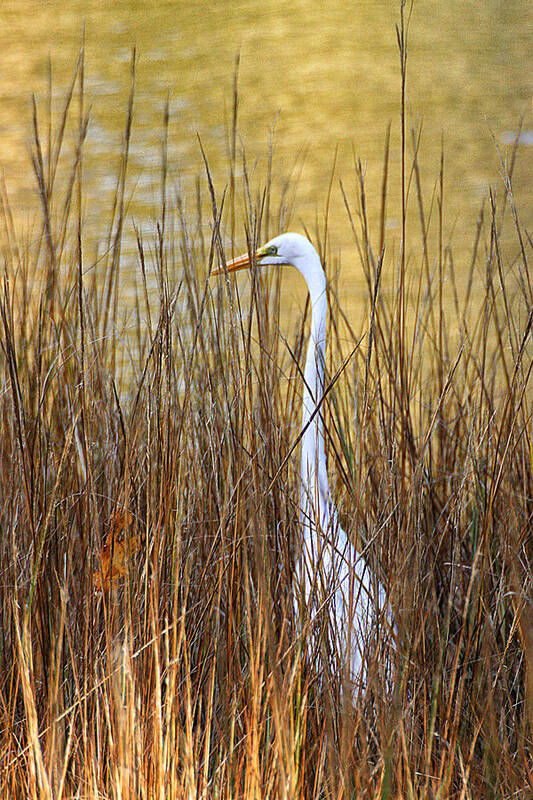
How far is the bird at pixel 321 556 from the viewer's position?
113 centimetres

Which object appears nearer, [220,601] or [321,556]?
[321,556]

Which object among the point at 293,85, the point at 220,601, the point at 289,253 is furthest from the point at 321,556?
the point at 293,85

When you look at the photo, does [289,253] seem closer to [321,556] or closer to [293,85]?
[321,556]

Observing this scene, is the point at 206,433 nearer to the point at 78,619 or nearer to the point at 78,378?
the point at 78,378

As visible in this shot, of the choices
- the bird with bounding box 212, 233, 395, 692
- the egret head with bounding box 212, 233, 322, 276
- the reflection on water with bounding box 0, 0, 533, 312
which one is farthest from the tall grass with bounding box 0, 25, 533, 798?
the reflection on water with bounding box 0, 0, 533, 312

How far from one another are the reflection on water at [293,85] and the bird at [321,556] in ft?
10.1

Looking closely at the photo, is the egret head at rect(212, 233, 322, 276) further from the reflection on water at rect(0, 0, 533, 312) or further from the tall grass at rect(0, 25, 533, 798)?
the reflection on water at rect(0, 0, 533, 312)

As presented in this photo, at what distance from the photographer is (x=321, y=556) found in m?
1.15

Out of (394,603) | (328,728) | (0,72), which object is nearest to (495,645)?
(394,603)

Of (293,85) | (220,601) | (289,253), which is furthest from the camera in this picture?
Answer: (293,85)

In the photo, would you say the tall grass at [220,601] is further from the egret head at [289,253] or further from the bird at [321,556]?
the egret head at [289,253]

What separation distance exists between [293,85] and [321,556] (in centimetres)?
697

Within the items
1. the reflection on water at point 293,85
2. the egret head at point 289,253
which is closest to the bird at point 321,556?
the egret head at point 289,253

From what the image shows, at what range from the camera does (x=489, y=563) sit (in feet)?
4.25
